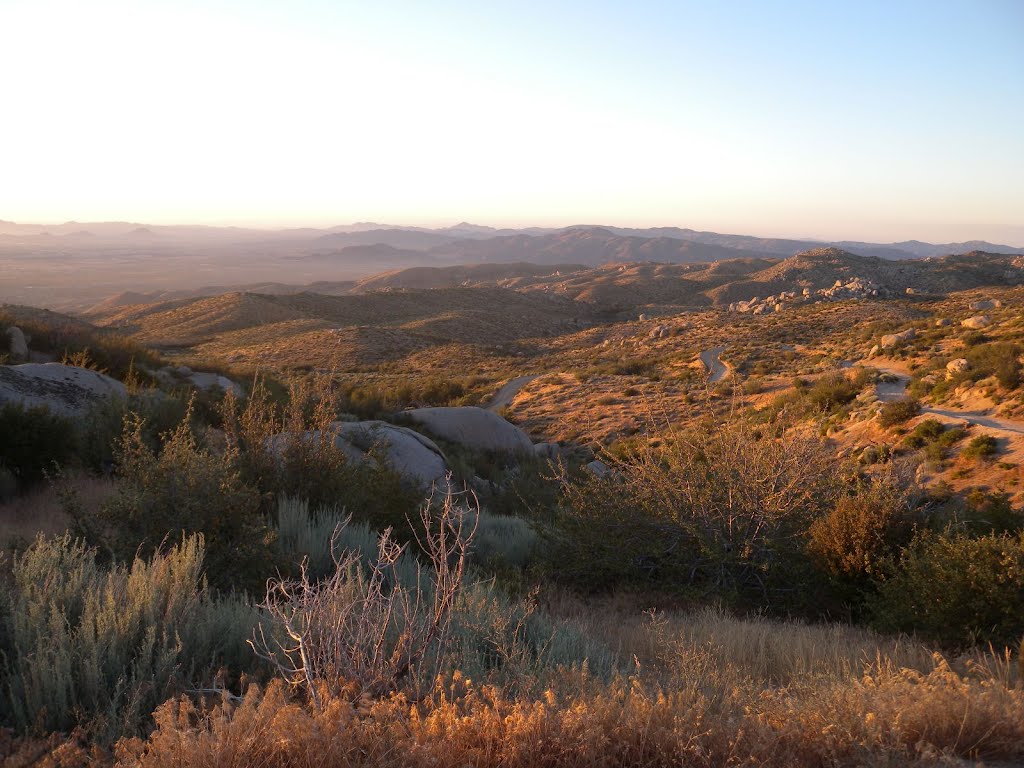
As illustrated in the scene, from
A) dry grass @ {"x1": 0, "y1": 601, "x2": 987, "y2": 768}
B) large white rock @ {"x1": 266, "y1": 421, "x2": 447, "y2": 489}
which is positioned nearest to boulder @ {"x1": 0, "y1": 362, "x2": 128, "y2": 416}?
large white rock @ {"x1": 266, "y1": 421, "x2": 447, "y2": 489}

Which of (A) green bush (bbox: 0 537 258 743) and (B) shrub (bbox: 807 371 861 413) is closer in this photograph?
(A) green bush (bbox: 0 537 258 743)

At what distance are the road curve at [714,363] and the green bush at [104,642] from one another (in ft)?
76.3

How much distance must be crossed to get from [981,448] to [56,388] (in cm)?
1624

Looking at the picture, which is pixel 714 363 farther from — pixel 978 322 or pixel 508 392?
pixel 978 322

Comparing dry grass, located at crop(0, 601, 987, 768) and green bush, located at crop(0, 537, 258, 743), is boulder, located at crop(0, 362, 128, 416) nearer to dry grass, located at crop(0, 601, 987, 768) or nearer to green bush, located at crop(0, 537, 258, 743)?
green bush, located at crop(0, 537, 258, 743)

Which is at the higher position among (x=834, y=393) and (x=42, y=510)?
(x=42, y=510)

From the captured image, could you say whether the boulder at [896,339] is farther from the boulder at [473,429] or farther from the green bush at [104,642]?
the green bush at [104,642]

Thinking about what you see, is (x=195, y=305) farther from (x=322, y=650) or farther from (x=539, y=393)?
(x=322, y=650)

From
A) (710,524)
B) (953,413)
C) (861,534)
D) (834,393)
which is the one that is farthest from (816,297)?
(861,534)

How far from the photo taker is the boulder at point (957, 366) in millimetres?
17578

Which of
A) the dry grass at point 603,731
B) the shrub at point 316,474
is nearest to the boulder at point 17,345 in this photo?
the shrub at point 316,474

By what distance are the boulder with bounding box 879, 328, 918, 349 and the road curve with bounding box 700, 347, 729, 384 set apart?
20.3 feet

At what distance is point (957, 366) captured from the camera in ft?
58.9

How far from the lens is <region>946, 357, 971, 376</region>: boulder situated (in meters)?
17.6
